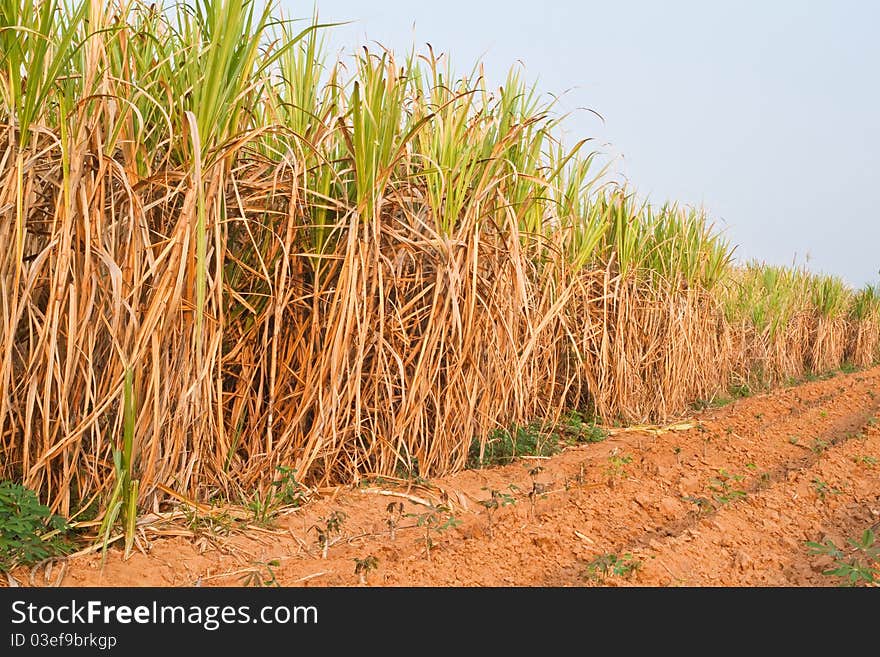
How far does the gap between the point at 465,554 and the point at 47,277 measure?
4.89 feet

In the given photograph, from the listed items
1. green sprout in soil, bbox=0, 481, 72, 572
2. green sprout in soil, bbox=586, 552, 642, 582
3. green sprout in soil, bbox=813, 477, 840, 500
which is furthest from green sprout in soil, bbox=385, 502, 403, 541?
green sprout in soil, bbox=813, 477, 840, 500

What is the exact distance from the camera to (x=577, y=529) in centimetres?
274

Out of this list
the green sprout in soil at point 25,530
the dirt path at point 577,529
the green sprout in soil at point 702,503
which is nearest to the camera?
the green sprout in soil at point 25,530

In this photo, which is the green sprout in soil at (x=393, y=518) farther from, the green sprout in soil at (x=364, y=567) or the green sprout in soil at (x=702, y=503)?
the green sprout in soil at (x=702, y=503)

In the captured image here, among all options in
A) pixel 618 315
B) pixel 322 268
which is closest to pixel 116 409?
pixel 322 268

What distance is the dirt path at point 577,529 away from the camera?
87.7 inches

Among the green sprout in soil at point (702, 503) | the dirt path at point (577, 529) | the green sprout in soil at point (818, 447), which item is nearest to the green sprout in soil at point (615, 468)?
the dirt path at point (577, 529)

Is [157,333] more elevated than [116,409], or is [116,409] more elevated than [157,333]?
[157,333]

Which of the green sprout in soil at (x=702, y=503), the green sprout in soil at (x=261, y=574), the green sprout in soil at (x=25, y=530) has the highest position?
the green sprout in soil at (x=25, y=530)

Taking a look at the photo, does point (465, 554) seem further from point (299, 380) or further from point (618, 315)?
point (618, 315)

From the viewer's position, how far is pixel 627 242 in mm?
5090

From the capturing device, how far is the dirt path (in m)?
2.23

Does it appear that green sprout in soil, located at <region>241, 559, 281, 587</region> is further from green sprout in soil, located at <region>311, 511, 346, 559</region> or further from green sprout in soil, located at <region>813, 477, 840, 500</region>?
green sprout in soil, located at <region>813, 477, 840, 500</region>

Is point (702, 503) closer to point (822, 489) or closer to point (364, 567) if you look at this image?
point (822, 489)
